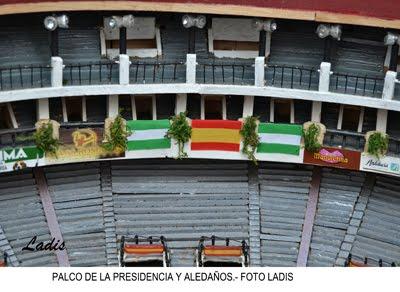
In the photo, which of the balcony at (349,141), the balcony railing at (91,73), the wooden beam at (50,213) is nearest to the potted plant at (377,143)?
the balcony at (349,141)

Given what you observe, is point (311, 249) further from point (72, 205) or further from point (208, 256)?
point (72, 205)

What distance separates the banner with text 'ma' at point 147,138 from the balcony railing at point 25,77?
472cm

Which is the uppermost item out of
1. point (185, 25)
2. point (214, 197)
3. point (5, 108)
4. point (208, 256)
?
point (185, 25)

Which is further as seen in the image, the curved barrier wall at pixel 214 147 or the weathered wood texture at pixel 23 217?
the curved barrier wall at pixel 214 147

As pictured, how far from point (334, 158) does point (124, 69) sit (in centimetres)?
1149

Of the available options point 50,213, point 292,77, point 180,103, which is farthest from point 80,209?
point 292,77

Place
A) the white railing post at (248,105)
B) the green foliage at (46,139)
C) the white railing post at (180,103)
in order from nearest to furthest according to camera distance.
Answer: the green foliage at (46,139) → the white railing post at (180,103) → the white railing post at (248,105)

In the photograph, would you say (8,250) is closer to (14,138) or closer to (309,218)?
(14,138)

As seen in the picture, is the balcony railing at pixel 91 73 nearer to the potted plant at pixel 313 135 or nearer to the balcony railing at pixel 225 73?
the balcony railing at pixel 225 73

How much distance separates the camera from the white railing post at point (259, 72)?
4688cm

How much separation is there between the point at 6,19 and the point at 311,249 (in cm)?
1940

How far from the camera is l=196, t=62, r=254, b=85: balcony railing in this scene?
156 feet

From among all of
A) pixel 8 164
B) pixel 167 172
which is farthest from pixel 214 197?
pixel 8 164

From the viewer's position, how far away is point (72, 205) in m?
47.2
